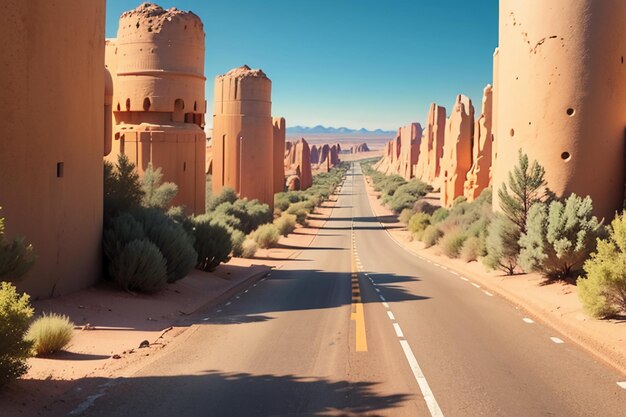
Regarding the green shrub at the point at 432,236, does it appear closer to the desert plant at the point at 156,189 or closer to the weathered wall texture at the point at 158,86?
the weathered wall texture at the point at 158,86

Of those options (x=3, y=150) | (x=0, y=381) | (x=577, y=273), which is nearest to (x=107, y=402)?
(x=0, y=381)

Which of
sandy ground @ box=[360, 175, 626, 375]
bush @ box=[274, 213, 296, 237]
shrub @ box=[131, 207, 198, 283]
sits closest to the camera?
sandy ground @ box=[360, 175, 626, 375]

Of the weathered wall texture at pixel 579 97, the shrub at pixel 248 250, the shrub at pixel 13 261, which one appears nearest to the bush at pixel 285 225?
the shrub at pixel 248 250

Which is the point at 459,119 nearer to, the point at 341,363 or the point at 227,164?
the point at 227,164

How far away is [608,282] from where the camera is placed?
11.0 m

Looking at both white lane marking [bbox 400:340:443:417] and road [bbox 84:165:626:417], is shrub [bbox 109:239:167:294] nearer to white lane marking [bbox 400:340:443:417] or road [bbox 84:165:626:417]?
road [bbox 84:165:626:417]

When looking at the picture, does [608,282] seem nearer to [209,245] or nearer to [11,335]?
[11,335]

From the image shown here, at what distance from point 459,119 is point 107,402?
5532 centimetres

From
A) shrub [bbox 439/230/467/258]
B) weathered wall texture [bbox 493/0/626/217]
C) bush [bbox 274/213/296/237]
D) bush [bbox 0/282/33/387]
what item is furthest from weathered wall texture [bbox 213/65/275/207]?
bush [bbox 0/282/33/387]

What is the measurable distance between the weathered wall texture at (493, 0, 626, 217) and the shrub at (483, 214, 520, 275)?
1.57 meters

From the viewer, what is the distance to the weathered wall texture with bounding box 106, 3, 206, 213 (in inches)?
1021

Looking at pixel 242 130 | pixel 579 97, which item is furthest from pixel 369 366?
pixel 242 130

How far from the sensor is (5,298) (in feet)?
21.5

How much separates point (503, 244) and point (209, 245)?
865 cm
